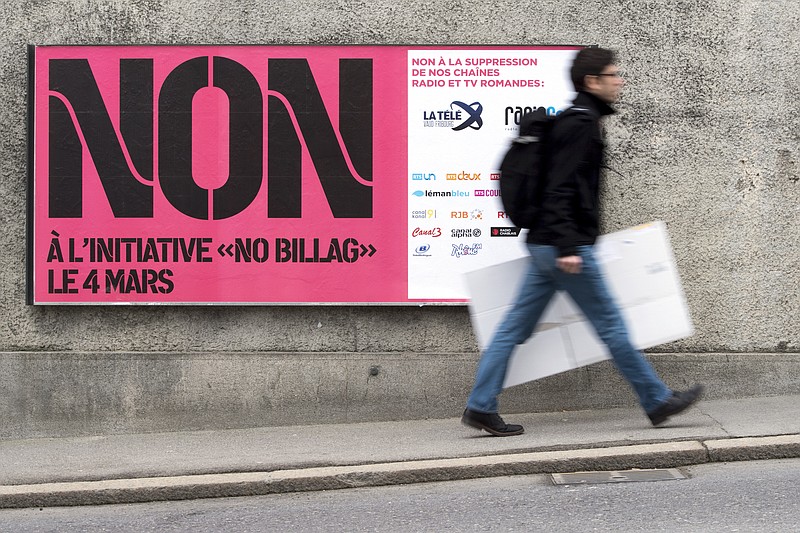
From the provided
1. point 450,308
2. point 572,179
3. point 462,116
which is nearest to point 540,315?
point 572,179

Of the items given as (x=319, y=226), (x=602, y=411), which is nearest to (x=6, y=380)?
(x=319, y=226)

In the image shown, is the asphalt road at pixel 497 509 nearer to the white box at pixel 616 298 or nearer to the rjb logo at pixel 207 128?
the white box at pixel 616 298

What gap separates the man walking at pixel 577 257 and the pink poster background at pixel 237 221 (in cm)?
141

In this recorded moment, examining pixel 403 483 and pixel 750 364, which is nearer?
pixel 403 483

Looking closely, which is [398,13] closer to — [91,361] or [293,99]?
[293,99]

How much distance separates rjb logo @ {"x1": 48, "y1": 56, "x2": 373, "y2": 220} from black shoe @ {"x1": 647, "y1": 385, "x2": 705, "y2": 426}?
243cm

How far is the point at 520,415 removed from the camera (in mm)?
6945

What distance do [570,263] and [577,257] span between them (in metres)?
0.05

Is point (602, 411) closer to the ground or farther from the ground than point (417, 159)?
closer to the ground

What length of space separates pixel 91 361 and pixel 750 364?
4.51 metres

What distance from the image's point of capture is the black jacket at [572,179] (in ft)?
17.9

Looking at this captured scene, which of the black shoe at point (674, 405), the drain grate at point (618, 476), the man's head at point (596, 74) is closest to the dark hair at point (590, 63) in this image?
the man's head at point (596, 74)

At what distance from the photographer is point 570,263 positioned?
5.49 meters

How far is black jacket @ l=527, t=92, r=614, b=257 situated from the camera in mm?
5461
